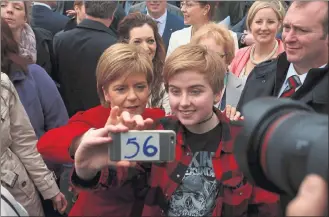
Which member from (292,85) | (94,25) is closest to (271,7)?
(94,25)

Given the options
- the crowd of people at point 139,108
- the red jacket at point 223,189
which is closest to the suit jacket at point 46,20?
the crowd of people at point 139,108

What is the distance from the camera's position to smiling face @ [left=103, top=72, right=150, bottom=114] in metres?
2.20

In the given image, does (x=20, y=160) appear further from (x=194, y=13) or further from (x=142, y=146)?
(x=194, y=13)

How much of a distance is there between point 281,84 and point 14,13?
68.4 inches

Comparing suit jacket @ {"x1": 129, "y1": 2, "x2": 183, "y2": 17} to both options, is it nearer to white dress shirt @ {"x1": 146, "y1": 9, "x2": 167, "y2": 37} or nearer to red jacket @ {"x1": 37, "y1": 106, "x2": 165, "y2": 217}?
white dress shirt @ {"x1": 146, "y1": 9, "x2": 167, "y2": 37}

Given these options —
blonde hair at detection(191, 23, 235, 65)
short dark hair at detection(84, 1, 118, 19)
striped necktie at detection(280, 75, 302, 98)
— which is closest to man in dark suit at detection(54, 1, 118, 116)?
short dark hair at detection(84, 1, 118, 19)

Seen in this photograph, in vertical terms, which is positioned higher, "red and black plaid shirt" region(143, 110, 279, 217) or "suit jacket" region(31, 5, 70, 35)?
"red and black plaid shirt" region(143, 110, 279, 217)

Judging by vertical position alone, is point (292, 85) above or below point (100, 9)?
above

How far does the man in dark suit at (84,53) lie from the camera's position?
3891mm

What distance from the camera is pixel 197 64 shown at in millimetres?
2041

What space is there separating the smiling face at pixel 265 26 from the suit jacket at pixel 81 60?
92 cm

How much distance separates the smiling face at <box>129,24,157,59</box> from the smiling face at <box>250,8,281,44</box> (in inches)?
33.1

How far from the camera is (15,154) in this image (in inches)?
107

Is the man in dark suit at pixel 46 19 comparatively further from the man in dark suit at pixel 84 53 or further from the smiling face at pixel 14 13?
the smiling face at pixel 14 13
